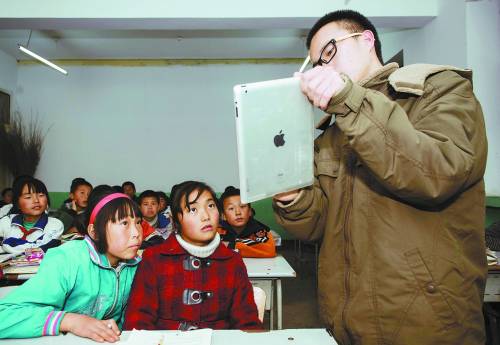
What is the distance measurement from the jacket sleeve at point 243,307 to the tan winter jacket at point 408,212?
1.86ft

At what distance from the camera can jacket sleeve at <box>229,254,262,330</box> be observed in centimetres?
162

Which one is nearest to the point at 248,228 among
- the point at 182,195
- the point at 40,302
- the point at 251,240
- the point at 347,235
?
the point at 251,240

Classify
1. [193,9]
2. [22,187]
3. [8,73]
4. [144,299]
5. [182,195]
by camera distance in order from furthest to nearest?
[8,73]
[193,9]
[22,187]
[182,195]
[144,299]

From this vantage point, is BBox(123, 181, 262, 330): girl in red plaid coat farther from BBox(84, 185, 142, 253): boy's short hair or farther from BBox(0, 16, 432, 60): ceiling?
BBox(0, 16, 432, 60): ceiling

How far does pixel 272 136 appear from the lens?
99 centimetres

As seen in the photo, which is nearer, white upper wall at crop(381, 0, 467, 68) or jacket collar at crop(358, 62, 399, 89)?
jacket collar at crop(358, 62, 399, 89)

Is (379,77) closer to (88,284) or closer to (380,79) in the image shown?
(380,79)

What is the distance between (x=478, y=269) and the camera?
38.9 inches

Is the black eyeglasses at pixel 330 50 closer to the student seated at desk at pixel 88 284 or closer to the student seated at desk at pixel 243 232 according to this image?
the student seated at desk at pixel 88 284

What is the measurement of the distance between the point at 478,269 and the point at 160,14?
3898 millimetres

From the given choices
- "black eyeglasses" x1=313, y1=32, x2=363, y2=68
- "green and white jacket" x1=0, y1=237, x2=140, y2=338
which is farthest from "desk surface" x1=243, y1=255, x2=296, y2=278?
"black eyeglasses" x1=313, y1=32, x2=363, y2=68

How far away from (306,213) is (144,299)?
0.87 m

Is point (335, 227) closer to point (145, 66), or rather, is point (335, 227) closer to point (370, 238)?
point (370, 238)

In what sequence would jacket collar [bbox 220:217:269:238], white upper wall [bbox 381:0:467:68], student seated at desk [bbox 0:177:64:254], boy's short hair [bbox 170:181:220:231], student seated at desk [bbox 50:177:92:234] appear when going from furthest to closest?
student seated at desk [bbox 50:177:92:234]
white upper wall [bbox 381:0:467:68]
jacket collar [bbox 220:217:269:238]
student seated at desk [bbox 0:177:64:254]
boy's short hair [bbox 170:181:220:231]
